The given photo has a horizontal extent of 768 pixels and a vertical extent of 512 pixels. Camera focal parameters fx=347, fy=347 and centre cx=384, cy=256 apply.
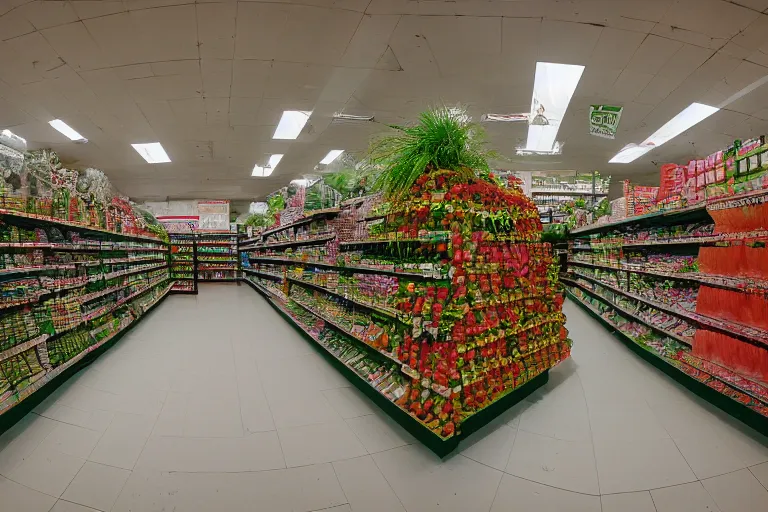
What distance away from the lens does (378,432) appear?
2363mm

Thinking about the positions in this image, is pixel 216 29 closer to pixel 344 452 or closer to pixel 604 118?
→ pixel 344 452

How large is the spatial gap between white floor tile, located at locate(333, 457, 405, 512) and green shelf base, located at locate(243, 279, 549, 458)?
0.35 metres

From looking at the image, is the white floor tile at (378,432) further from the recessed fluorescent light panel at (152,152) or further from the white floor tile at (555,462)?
the recessed fluorescent light panel at (152,152)

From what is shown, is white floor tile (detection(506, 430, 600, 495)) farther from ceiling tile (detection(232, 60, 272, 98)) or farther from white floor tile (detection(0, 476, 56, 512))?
ceiling tile (detection(232, 60, 272, 98))

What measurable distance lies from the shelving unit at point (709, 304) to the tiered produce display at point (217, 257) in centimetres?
1343

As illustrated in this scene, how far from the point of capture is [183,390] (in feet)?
10.2

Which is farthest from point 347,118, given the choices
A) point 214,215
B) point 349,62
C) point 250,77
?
point 214,215

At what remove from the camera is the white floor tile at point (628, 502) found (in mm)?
1675

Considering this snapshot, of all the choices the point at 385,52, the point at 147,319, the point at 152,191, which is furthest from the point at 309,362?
the point at 152,191

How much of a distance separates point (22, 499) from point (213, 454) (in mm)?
864

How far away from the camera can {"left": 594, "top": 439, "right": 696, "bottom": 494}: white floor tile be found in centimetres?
185

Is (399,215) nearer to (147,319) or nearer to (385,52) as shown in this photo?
(385,52)

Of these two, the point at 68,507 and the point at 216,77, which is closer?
the point at 68,507

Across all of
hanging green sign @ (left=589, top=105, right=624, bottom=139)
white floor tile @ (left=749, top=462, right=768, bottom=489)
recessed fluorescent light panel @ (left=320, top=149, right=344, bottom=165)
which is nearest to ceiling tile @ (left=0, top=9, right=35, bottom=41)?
recessed fluorescent light panel @ (left=320, top=149, right=344, bottom=165)
